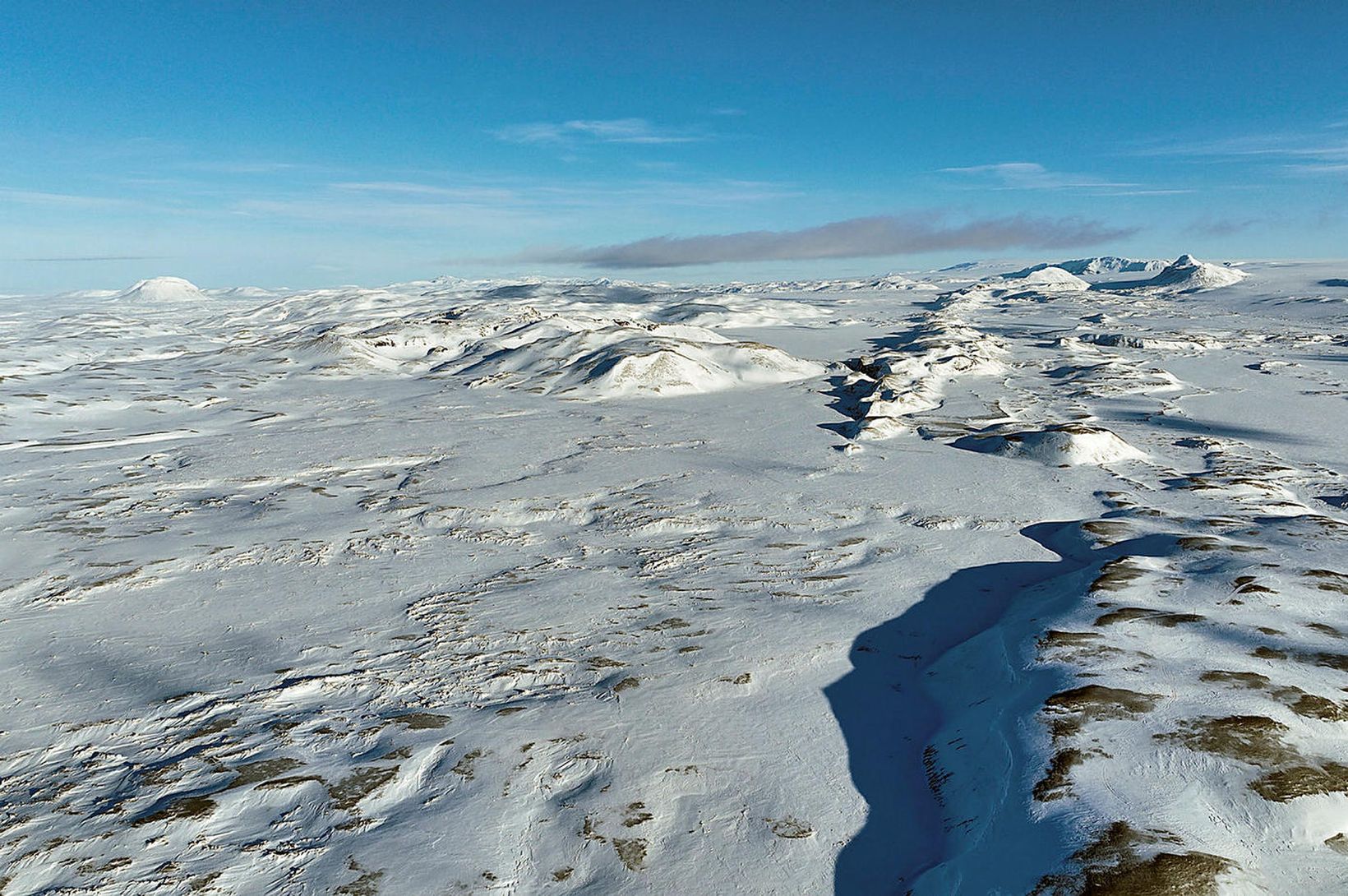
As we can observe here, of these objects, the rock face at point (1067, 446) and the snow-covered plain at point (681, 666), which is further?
the rock face at point (1067, 446)

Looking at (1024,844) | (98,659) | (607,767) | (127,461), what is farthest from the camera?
(127,461)

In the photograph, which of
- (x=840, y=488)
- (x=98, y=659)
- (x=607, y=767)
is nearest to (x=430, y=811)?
(x=607, y=767)

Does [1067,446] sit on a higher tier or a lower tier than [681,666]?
lower

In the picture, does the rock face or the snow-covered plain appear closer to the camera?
the snow-covered plain

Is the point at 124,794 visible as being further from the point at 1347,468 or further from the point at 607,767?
the point at 1347,468

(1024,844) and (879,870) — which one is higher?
(1024,844)

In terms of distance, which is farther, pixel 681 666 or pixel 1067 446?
pixel 1067 446

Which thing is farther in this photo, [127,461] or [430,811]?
[127,461]

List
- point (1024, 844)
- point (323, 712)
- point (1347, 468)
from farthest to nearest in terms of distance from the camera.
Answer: point (1347, 468) < point (323, 712) < point (1024, 844)
